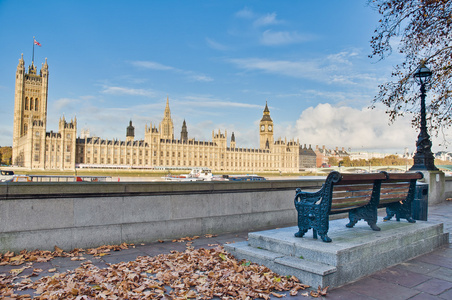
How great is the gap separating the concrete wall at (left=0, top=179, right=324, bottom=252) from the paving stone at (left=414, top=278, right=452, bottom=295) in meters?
4.02

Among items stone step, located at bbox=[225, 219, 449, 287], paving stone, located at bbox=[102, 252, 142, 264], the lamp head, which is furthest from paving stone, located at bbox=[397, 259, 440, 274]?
the lamp head

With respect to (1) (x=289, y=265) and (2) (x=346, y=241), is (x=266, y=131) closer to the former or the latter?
(2) (x=346, y=241)

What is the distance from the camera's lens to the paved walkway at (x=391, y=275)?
391 centimetres

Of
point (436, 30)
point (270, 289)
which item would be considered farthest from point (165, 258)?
point (436, 30)

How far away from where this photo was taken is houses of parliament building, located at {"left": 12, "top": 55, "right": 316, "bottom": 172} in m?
102

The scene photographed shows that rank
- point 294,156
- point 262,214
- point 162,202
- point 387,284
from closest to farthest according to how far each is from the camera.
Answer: point 387,284 < point 162,202 < point 262,214 < point 294,156

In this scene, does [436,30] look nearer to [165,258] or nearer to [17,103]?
[165,258]

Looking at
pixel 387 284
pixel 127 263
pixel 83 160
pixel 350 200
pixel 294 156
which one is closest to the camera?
pixel 387 284

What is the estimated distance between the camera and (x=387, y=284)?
4254 millimetres

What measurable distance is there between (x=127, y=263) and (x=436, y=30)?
488 inches

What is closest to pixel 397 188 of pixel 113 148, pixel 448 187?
pixel 448 187

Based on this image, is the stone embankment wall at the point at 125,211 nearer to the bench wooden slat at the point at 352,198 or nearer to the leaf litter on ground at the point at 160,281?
the leaf litter on ground at the point at 160,281

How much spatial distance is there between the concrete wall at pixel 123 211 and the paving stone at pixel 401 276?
347 centimetres

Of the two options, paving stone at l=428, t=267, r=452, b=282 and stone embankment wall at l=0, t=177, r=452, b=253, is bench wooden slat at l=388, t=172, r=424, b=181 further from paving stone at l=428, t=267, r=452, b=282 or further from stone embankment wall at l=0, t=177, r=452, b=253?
stone embankment wall at l=0, t=177, r=452, b=253
